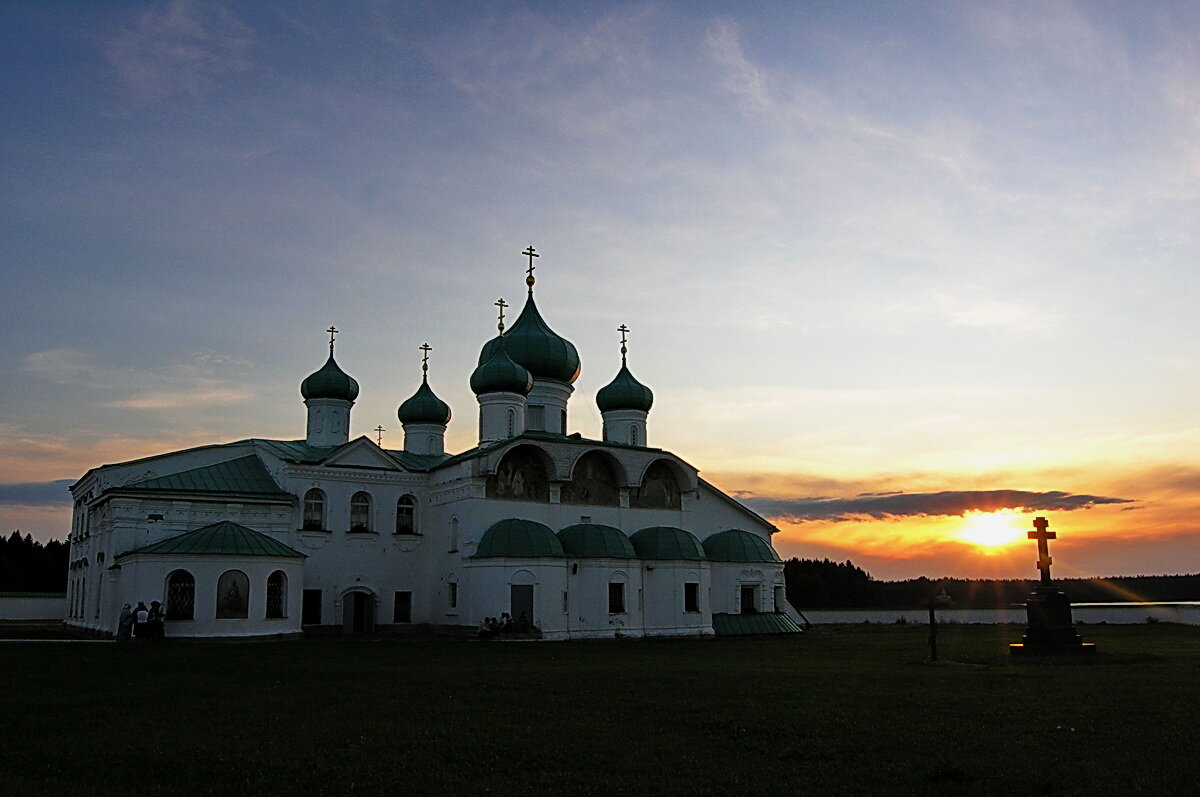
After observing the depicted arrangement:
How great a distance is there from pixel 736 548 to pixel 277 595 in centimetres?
1640

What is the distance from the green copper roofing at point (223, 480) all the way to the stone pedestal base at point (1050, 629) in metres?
24.0

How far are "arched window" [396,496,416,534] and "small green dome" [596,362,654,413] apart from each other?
9.35 meters

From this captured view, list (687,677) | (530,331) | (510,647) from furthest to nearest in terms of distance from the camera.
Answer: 1. (530,331)
2. (510,647)
3. (687,677)

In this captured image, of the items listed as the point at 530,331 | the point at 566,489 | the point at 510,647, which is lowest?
the point at 510,647

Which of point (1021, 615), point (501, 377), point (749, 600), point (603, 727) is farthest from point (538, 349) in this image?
point (1021, 615)

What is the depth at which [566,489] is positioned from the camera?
36.9 m

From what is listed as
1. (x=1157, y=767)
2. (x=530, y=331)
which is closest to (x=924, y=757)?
(x=1157, y=767)

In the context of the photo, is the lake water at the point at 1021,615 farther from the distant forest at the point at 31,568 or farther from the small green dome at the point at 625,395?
the distant forest at the point at 31,568

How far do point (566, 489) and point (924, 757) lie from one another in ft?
89.6

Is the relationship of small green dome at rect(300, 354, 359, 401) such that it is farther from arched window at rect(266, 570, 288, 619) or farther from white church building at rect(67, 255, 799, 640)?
arched window at rect(266, 570, 288, 619)

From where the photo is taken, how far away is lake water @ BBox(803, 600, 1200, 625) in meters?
46.1

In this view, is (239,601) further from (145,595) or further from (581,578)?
(581,578)

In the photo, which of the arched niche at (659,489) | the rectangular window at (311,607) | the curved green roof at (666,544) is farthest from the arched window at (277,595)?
the arched niche at (659,489)

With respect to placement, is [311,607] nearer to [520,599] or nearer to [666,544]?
[520,599]
